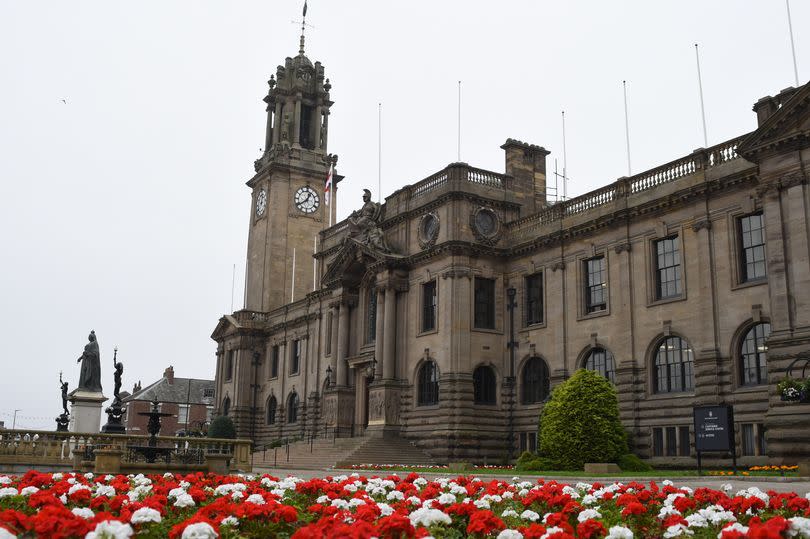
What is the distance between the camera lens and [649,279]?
39.8 metres

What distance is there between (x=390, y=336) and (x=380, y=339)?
87 centimetres

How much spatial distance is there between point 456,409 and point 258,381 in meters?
33.8

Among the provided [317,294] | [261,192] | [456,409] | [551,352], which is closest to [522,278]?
[551,352]

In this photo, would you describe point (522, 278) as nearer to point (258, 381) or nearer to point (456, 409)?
point (456, 409)

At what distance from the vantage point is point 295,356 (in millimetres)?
70188

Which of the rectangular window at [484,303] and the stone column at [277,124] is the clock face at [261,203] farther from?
the rectangular window at [484,303]

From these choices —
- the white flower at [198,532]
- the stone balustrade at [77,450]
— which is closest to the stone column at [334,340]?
the stone balustrade at [77,450]

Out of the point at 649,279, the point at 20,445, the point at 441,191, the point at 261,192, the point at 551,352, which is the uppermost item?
the point at 261,192

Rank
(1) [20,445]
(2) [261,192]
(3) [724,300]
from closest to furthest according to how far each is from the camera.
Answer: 1. (1) [20,445]
2. (3) [724,300]
3. (2) [261,192]

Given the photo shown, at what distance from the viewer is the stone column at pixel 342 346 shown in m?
56.1

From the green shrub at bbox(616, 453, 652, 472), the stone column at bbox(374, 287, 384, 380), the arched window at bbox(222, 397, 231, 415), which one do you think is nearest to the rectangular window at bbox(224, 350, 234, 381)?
the arched window at bbox(222, 397, 231, 415)

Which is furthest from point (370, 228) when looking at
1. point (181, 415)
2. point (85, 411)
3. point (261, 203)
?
point (181, 415)

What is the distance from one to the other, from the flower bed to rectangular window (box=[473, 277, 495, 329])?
31.0 meters

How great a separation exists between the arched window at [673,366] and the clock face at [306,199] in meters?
46.9
